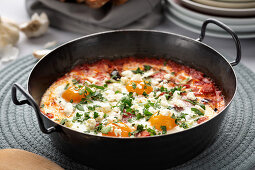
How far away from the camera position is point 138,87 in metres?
3.21

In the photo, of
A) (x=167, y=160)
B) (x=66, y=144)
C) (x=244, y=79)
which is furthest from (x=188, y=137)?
(x=244, y=79)

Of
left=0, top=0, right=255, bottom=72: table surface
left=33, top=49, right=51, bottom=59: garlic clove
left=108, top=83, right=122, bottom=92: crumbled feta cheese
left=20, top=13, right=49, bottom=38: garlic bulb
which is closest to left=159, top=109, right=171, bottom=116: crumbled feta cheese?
left=108, top=83, right=122, bottom=92: crumbled feta cheese

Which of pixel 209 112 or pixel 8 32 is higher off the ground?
pixel 209 112

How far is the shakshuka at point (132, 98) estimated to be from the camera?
2.77 meters

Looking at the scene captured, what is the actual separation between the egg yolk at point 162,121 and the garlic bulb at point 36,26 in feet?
7.71

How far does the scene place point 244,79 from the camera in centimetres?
357

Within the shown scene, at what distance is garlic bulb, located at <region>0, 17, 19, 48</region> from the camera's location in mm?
4285

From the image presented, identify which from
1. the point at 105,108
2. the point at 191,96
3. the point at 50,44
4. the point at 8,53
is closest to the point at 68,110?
the point at 105,108

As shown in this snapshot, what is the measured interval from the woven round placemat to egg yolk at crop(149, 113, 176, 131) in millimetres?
308

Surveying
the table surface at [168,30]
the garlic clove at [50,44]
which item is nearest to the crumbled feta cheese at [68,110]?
the garlic clove at [50,44]

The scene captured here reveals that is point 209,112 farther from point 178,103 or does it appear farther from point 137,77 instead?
point 137,77

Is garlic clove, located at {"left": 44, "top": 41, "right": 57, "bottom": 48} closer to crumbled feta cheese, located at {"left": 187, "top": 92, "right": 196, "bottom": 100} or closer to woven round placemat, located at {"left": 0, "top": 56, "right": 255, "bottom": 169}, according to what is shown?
woven round placemat, located at {"left": 0, "top": 56, "right": 255, "bottom": 169}

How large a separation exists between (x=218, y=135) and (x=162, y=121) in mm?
516

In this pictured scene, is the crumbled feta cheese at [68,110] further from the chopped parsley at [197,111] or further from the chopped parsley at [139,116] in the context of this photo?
the chopped parsley at [197,111]
